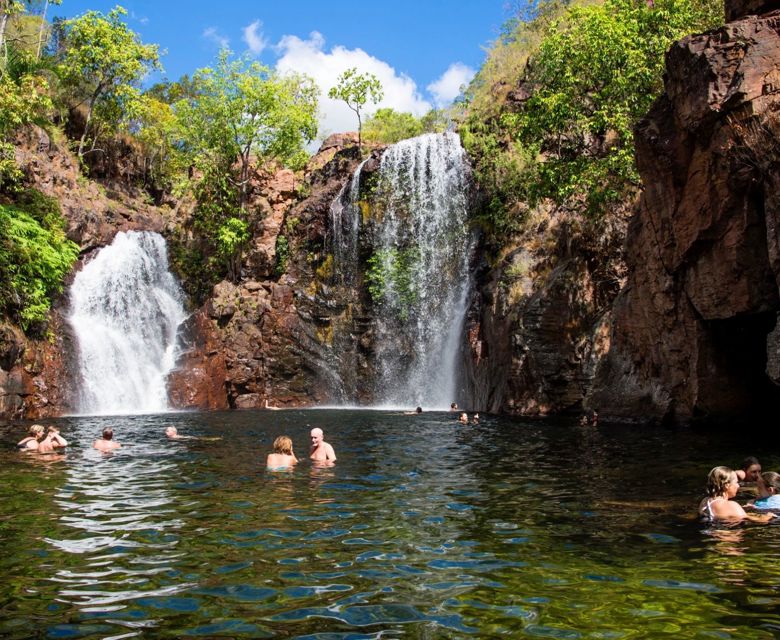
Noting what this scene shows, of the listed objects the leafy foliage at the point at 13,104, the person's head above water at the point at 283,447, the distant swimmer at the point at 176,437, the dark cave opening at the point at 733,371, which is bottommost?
the distant swimmer at the point at 176,437

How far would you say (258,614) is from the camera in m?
5.53

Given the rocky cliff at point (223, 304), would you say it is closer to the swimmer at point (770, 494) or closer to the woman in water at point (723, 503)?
the woman in water at point (723, 503)

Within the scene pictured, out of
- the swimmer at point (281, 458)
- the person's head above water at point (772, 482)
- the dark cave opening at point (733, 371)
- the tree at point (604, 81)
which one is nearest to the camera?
the person's head above water at point (772, 482)

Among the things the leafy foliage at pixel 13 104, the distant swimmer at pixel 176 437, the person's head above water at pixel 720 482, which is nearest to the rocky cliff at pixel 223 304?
the leafy foliage at pixel 13 104

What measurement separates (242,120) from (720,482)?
3882 cm

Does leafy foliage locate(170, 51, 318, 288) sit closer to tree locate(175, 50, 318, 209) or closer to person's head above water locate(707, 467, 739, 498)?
tree locate(175, 50, 318, 209)

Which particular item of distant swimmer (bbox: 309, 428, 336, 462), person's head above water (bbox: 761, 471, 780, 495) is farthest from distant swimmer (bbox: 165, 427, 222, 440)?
person's head above water (bbox: 761, 471, 780, 495)

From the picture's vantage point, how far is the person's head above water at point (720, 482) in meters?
8.85

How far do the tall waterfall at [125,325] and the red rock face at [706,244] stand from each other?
21.6 metres

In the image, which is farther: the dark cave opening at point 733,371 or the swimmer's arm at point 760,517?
the dark cave opening at point 733,371

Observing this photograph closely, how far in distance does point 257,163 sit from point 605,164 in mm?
25137

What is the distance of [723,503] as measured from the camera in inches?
343

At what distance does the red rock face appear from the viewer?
1556 cm

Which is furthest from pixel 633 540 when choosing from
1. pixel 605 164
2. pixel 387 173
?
pixel 387 173
